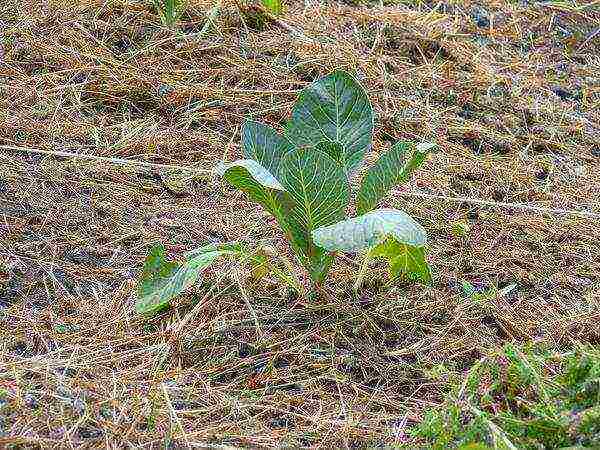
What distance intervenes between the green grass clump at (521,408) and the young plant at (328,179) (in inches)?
12.6

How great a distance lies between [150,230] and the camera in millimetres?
2492

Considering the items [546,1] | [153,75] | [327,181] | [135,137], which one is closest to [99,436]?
[327,181]

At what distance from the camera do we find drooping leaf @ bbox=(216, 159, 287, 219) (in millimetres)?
1937

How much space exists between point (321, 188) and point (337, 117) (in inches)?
11.5

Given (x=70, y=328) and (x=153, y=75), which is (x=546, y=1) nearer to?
(x=153, y=75)

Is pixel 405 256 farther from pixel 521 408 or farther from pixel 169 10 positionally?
pixel 169 10

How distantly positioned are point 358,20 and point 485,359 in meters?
2.02

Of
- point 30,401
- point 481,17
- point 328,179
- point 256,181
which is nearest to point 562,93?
point 481,17

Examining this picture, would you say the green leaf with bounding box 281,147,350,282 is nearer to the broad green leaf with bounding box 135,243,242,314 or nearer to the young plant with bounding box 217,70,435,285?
the young plant with bounding box 217,70,435,285

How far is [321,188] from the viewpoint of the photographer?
2045 mm

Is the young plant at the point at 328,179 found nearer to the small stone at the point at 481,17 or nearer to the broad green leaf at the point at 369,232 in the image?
the broad green leaf at the point at 369,232

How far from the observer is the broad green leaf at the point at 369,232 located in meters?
1.84

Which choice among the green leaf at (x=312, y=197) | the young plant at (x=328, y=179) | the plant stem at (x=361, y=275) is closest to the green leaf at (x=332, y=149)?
the young plant at (x=328, y=179)

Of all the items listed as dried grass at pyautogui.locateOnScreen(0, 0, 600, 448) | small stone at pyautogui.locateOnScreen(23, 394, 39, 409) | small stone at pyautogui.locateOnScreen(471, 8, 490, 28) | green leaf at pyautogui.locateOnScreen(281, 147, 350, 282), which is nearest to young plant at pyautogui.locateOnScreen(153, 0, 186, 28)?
dried grass at pyautogui.locateOnScreen(0, 0, 600, 448)
